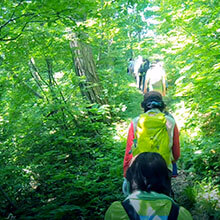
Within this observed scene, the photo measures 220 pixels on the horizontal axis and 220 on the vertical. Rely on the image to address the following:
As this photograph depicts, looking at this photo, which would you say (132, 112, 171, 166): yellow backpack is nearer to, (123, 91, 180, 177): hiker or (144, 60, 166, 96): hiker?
(123, 91, 180, 177): hiker

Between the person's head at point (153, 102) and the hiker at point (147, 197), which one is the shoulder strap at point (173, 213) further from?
the person's head at point (153, 102)

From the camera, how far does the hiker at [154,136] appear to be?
259cm

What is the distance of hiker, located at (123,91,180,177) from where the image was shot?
2.59m

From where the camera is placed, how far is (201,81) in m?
3.56

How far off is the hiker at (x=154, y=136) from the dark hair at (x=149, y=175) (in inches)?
35.8

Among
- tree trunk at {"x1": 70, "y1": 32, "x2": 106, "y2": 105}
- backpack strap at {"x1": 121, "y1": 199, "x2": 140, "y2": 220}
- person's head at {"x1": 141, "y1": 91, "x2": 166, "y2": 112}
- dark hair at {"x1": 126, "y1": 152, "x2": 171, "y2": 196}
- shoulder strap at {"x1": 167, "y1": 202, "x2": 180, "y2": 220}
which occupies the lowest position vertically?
shoulder strap at {"x1": 167, "y1": 202, "x2": 180, "y2": 220}

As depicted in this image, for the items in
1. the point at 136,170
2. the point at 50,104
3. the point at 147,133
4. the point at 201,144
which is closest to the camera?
the point at 136,170

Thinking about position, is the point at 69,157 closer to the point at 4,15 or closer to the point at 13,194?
the point at 13,194

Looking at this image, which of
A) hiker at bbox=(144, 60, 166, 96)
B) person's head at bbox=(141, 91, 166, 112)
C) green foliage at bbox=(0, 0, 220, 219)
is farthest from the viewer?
hiker at bbox=(144, 60, 166, 96)

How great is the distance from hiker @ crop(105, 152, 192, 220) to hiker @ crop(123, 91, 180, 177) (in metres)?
0.90

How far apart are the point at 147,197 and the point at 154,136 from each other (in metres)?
1.15

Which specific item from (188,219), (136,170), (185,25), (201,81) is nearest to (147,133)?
(136,170)

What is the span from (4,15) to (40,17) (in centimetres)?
52

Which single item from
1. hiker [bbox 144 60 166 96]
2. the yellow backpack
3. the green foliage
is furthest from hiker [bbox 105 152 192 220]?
hiker [bbox 144 60 166 96]
